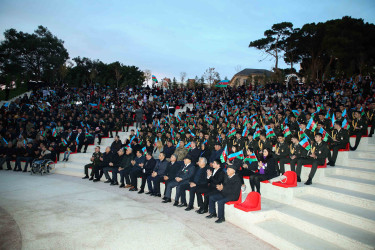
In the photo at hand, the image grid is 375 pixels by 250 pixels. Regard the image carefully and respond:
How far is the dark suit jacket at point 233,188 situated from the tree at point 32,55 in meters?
45.6

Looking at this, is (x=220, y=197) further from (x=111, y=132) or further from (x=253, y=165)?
(x=111, y=132)

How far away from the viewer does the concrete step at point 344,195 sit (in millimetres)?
5375

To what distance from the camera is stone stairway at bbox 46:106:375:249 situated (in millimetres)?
4645

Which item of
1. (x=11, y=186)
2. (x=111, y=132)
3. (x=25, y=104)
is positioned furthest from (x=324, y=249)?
(x=25, y=104)

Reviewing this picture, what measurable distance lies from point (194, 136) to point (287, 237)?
8.25 meters

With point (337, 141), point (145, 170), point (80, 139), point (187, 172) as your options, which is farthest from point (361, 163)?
point (80, 139)

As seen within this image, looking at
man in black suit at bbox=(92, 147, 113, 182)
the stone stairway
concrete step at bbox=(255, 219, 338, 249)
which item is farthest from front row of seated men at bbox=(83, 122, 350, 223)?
man in black suit at bbox=(92, 147, 113, 182)

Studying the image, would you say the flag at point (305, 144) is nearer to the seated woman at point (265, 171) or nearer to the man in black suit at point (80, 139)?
the seated woman at point (265, 171)

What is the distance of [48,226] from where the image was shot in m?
5.89

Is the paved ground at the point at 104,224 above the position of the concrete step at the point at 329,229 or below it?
below

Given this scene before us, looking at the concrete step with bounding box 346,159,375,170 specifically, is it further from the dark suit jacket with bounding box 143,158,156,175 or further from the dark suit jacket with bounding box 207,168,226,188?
the dark suit jacket with bounding box 143,158,156,175

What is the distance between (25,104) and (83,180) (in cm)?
1568

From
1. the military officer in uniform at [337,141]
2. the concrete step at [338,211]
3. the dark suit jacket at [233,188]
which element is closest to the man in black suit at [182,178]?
the dark suit jacket at [233,188]

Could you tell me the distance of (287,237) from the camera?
4.84 metres
